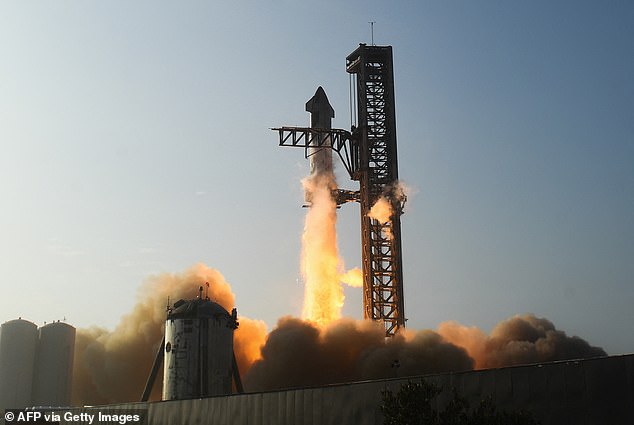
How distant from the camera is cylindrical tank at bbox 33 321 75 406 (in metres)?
70.6

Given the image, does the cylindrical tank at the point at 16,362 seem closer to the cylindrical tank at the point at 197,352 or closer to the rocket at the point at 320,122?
the cylindrical tank at the point at 197,352

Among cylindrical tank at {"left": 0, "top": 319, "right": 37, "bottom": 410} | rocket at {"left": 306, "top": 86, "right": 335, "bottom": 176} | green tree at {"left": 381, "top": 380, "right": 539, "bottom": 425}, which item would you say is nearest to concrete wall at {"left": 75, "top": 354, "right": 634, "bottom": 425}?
green tree at {"left": 381, "top": 380, "right": 539, "bottom": 425}

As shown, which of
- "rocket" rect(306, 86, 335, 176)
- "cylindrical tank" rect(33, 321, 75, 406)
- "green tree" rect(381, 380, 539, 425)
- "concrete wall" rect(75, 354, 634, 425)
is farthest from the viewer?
"cylindrical tank" rect(33, 321, 75, 406)

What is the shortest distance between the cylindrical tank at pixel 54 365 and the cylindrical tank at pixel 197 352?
19.9m

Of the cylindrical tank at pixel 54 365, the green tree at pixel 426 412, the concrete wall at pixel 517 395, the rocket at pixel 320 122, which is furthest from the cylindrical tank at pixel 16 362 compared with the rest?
the green tree at pixel 426 412

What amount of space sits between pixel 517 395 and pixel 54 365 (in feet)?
187

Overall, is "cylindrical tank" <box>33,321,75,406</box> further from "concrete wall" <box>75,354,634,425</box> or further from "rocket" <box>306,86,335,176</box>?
"concrete wall" <box>75,354,634,425</box>

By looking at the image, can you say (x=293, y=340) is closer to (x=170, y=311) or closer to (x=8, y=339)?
(x=170, y=311)

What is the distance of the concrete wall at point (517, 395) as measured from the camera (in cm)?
2302

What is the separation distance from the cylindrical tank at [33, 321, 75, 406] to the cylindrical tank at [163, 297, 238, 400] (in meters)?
19.9

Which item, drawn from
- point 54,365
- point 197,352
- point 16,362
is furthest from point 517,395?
point 16,362

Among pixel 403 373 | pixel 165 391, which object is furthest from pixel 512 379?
pixel 165 391

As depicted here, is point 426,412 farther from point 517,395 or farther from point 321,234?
point 321,234

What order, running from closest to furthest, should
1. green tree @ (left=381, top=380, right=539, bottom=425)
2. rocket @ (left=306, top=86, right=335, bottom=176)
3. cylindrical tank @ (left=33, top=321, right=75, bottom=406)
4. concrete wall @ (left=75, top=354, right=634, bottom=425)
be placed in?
green tree @ (left=381, top=380, right=539, bottom=425) → concrete wall @ (left=75, top=354, right=634, bottom=425) → rocket @ (left=306, top=86, right=335, bottom=176) → cylindrical tank @ (left=33, top=321, right=75, bottom=406)
